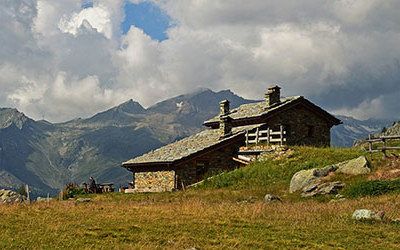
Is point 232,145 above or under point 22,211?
above

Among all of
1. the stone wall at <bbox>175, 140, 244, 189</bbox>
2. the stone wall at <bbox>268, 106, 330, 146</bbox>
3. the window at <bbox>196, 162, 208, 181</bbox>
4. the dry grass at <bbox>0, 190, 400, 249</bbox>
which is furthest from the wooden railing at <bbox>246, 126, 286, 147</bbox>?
the dry grass at <bbox>0, 190, 400, 249</bbox>

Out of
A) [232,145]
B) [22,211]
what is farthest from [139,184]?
[22,211]

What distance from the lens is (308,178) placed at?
125 ft

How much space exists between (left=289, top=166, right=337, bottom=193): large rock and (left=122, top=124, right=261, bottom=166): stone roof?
20007 millimetres

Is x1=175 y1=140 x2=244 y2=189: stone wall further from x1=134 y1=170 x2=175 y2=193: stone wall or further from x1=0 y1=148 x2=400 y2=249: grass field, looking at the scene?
x1=0 y1=148 x2=400 y2=249: grass field

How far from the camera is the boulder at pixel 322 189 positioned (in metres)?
35.3

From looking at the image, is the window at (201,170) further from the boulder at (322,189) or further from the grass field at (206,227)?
A: the grass field at (206,227)

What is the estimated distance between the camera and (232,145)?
201 ft

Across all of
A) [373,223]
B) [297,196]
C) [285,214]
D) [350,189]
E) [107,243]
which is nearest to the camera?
[107,243]

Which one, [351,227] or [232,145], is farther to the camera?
[232,145]

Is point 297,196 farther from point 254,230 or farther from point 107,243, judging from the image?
point 107,243

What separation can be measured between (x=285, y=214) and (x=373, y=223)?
395 cm

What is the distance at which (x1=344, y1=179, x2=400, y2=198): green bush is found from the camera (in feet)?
108

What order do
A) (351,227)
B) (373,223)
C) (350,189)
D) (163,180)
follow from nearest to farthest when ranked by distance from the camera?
(351,227)
(373,223)
(350,189)
(163,180)
